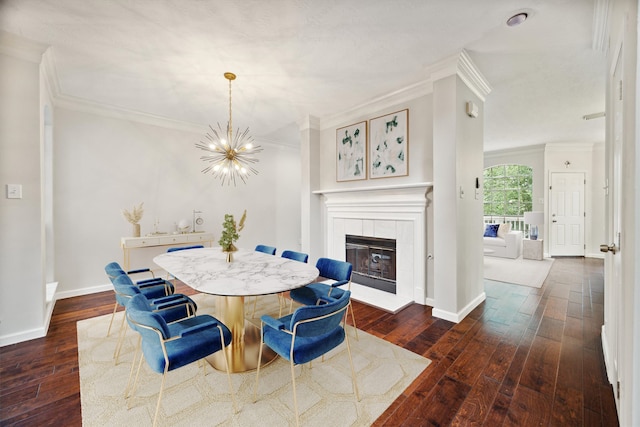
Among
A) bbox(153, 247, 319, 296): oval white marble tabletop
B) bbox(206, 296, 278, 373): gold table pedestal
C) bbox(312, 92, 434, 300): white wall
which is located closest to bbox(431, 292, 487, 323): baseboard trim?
bbox(312, 92, 434, 300): white wall

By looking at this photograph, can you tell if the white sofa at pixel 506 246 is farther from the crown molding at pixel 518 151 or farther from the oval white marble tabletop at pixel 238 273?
the oval white marble tabletop at pixel 238 273

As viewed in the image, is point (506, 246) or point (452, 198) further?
point (506, 246)

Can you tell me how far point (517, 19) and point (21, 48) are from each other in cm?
426

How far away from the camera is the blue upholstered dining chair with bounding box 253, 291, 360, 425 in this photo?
140 centimetres

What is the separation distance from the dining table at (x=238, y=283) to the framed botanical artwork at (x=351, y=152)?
6.45ft

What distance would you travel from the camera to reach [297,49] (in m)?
2.46

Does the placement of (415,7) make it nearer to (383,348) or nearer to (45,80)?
(383,348)

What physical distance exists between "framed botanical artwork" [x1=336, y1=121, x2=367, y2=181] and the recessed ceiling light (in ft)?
6.32

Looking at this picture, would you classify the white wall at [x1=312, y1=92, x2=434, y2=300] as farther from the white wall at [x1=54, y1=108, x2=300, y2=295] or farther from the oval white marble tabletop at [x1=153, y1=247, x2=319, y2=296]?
the white wall at [x1=54, y1=108, x2=300, y2=295]

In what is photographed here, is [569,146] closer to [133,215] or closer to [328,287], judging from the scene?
[328,287]

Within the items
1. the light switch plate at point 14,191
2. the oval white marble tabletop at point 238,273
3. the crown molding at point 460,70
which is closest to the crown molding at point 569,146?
the crown molding at point 460,70

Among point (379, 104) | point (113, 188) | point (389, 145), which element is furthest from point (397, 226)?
point (113, 188)

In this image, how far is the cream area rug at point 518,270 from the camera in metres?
4.30

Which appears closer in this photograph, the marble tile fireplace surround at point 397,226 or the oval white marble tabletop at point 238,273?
the oval white marble tabletop at point 238,273
